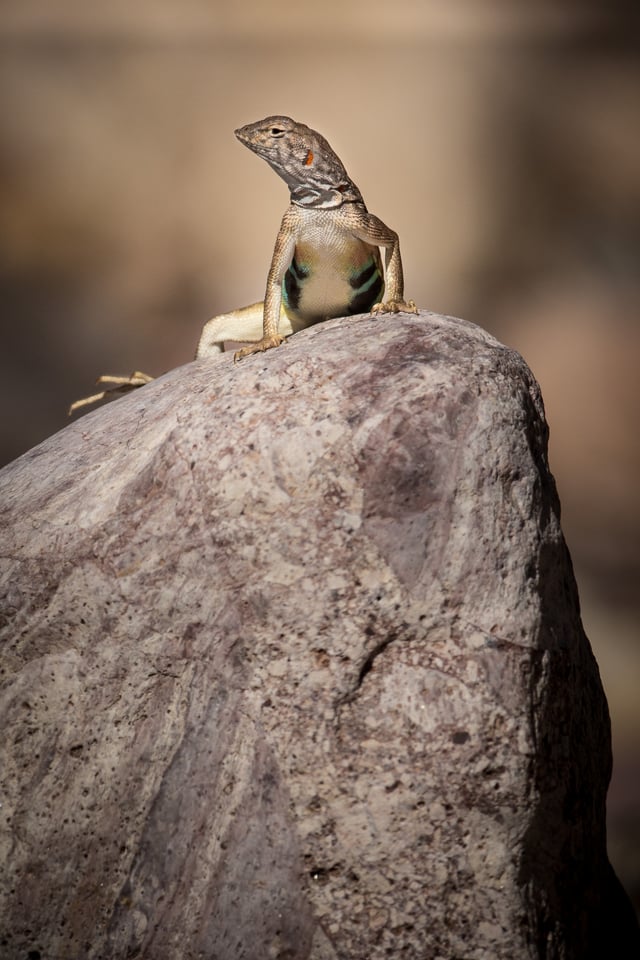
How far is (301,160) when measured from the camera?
2893mm

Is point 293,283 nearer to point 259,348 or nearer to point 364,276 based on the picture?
point 364,276

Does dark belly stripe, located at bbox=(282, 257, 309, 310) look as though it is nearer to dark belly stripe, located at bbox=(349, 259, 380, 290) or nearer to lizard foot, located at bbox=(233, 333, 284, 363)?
dark belly stripe, located at bbox=(349, 259, 380, 290)

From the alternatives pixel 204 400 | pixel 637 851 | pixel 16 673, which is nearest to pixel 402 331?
pixel 204 400

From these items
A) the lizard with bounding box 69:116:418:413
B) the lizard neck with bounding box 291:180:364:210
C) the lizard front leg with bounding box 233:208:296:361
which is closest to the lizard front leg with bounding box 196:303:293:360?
the lizard with bounding box 69:116:418:413

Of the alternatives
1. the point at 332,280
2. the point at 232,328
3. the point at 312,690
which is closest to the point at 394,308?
the point at 332,280

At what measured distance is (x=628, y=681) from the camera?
545cm

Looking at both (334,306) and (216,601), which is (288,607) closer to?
(216,601)

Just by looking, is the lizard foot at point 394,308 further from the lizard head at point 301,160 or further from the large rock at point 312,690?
the lizard head at point 301,160

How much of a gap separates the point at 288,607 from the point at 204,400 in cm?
61

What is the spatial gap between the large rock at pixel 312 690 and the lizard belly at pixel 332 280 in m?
0.57

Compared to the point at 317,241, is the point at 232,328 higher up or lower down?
lower down

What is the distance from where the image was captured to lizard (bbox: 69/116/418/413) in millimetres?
2873

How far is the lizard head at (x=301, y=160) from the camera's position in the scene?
2.85 m

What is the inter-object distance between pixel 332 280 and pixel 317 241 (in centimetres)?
13
